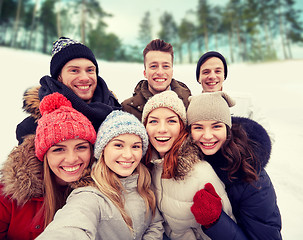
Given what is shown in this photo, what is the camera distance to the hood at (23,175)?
155 centimetres

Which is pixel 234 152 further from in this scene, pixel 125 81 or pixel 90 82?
pixel 125 81

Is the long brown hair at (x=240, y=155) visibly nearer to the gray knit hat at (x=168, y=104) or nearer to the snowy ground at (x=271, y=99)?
the gray knit hat at (x=168, y=104)

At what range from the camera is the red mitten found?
1515 mm

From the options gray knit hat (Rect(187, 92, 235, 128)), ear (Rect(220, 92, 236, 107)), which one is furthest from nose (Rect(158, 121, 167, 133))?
ear (Rect(220, 92, 236, 107))

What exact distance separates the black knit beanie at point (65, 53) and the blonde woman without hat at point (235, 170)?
1381 millimetres

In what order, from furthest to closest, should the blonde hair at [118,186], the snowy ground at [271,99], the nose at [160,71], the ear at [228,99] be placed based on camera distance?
the snowy ground at [271,99], the nose at [160,71], the ear at [228,99], the blonde hair at [118,186]

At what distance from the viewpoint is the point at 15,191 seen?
60.7 inches

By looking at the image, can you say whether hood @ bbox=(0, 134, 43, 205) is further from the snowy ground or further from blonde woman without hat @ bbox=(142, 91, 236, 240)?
the snowy ground

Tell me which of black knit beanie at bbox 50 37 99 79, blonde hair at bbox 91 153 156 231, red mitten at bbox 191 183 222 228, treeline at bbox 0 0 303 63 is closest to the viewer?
red mitten at bbox 191 183 222 228

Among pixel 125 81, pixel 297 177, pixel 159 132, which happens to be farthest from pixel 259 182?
pixel 125 81

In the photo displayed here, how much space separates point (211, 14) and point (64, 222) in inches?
1085

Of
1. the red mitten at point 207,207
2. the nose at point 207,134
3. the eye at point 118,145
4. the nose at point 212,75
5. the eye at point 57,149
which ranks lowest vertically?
the red mitten at point 207,207

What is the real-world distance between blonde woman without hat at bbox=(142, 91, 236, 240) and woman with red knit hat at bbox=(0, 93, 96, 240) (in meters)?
0.65

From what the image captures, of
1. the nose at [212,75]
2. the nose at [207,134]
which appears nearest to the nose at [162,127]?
the nose at [207,134]
